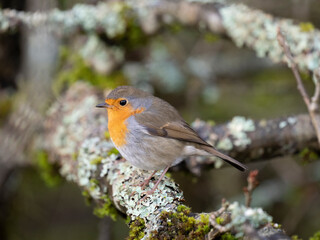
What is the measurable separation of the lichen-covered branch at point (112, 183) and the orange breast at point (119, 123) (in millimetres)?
148

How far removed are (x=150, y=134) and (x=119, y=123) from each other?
0.23m

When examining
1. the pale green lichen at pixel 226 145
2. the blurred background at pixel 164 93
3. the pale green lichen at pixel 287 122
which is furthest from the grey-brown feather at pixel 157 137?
the blurred background at pixel 164 93

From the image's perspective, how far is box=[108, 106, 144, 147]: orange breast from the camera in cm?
294

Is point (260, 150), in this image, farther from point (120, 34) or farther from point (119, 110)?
point (120, 34)

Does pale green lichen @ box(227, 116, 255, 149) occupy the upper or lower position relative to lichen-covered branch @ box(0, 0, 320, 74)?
lower

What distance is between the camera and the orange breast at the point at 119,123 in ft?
9.64

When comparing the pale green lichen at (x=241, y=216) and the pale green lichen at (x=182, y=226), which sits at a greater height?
the pale green lichen at (x=241, y=216)

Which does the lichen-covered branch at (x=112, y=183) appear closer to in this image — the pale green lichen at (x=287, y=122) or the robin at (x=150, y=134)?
the robin at (x=150, y=134)

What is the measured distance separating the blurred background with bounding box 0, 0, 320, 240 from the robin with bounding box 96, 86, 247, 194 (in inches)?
42.2

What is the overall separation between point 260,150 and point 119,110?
1.10 meters

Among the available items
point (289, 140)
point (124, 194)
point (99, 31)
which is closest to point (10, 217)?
point (99, 31)

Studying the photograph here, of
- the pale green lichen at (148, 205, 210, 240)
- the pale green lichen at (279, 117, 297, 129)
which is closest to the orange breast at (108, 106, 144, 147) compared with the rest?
the pale green lichen at (148, 205, 210, 240)

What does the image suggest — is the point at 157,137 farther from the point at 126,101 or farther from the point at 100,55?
the point at 100,55

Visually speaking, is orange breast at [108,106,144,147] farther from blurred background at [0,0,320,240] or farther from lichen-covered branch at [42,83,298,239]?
blurred background at [0,0,320,240]
